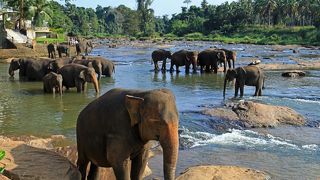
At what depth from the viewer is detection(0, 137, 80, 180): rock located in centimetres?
619

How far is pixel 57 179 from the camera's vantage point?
6.33m

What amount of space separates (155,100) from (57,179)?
170cm

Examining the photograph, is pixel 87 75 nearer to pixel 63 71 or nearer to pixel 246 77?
pixel 63 71

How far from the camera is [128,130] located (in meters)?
6.29

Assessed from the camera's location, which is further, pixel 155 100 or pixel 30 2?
pixel 30 2

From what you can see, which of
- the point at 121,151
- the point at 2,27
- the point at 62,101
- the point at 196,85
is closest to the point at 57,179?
the point at 121,151

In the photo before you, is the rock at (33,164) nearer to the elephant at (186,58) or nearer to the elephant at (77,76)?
the elephant at (77,76)

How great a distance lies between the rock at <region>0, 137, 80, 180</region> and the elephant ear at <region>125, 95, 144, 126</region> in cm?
125

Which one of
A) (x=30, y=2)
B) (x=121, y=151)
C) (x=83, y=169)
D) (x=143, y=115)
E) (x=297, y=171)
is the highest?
(x=30, y=2)

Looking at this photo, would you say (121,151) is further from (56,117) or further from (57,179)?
(56,117)

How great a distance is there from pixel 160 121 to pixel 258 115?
9612 millimetres

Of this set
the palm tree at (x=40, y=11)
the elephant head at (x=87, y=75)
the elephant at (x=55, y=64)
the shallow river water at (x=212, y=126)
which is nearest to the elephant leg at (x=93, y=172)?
the shallow river water at (x=212, y=126)

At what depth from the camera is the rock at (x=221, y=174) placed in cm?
888

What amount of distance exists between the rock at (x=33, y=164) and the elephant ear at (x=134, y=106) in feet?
4.10
